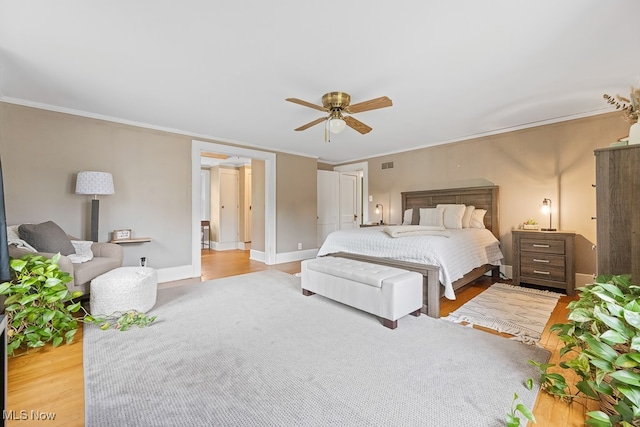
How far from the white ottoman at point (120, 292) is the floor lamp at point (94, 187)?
113cm

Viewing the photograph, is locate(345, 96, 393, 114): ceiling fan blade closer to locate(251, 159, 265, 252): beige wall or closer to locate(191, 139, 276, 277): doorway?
locate(191, 139, 276, 277): doorway

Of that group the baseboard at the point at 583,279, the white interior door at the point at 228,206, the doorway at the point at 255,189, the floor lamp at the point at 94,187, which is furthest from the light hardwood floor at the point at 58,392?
the white interior door at the point at 228,206

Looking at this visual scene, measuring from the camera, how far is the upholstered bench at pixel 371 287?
2516mm

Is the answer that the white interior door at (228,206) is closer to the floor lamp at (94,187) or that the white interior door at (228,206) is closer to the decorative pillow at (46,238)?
the floor lamp at (94,187)

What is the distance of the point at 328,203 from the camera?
272 inches

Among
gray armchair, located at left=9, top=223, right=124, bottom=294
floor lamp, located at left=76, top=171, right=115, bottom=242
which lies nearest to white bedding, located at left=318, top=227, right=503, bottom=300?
gray armchair, located at left=9, top=223, right=124, bottom=294

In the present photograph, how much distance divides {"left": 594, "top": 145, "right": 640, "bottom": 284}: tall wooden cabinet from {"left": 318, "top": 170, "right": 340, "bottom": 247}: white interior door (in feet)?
17.4

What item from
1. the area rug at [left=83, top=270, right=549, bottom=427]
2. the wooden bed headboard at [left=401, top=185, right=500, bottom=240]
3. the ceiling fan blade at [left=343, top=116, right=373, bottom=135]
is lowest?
the area rug at [left=83, top=270, right=549, bottom=427]

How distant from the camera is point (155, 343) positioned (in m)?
2.24

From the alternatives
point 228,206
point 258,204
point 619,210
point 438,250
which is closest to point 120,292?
point 438,250

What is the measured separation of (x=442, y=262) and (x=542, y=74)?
203 centimetres

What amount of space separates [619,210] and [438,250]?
142cm

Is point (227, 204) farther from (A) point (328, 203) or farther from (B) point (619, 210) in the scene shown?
(B) point (619, 210)

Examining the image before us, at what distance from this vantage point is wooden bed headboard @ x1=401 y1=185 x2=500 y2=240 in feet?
14.5
